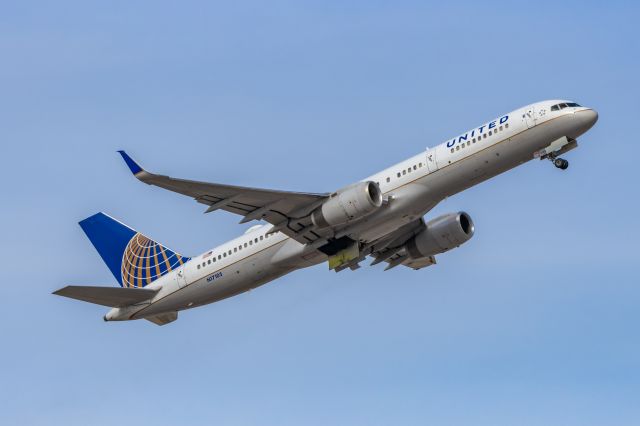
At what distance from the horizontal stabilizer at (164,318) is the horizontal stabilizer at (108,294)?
4.93 feet

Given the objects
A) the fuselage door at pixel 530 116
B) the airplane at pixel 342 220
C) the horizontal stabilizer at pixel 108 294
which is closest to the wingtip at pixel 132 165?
the airplane at pixel 342 220

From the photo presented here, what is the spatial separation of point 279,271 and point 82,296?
9359mm

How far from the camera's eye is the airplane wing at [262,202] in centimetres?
4872

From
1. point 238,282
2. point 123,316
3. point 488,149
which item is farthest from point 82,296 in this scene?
point 488,149

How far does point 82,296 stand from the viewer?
5409 cm

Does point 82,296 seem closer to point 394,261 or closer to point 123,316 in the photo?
point 123,316

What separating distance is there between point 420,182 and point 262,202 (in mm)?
7124

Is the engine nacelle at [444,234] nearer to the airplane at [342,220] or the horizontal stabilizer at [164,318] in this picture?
the airplane at [342,220]

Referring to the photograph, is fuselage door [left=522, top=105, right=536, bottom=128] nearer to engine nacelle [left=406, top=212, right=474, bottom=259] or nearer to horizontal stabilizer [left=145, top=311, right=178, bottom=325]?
engine nacelle [left=406, top=212, right=474, bottom=259]

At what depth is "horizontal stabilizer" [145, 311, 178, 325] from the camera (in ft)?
191

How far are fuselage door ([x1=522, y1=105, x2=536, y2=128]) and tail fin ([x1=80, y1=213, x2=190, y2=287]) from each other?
62.2 ft

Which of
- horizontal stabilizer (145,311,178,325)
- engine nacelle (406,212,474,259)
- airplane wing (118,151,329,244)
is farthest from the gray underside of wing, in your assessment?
horizontal stabilizer (145,311,178,325)

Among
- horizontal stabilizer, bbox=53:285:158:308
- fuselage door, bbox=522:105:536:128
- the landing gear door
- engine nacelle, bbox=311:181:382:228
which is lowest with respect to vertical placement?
horizontal stabilizer, bbox=53:285:158:308

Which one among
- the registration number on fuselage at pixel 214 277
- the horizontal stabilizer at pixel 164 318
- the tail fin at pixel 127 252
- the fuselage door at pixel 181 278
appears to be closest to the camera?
the registration number on fuselage at pixel 214 277
